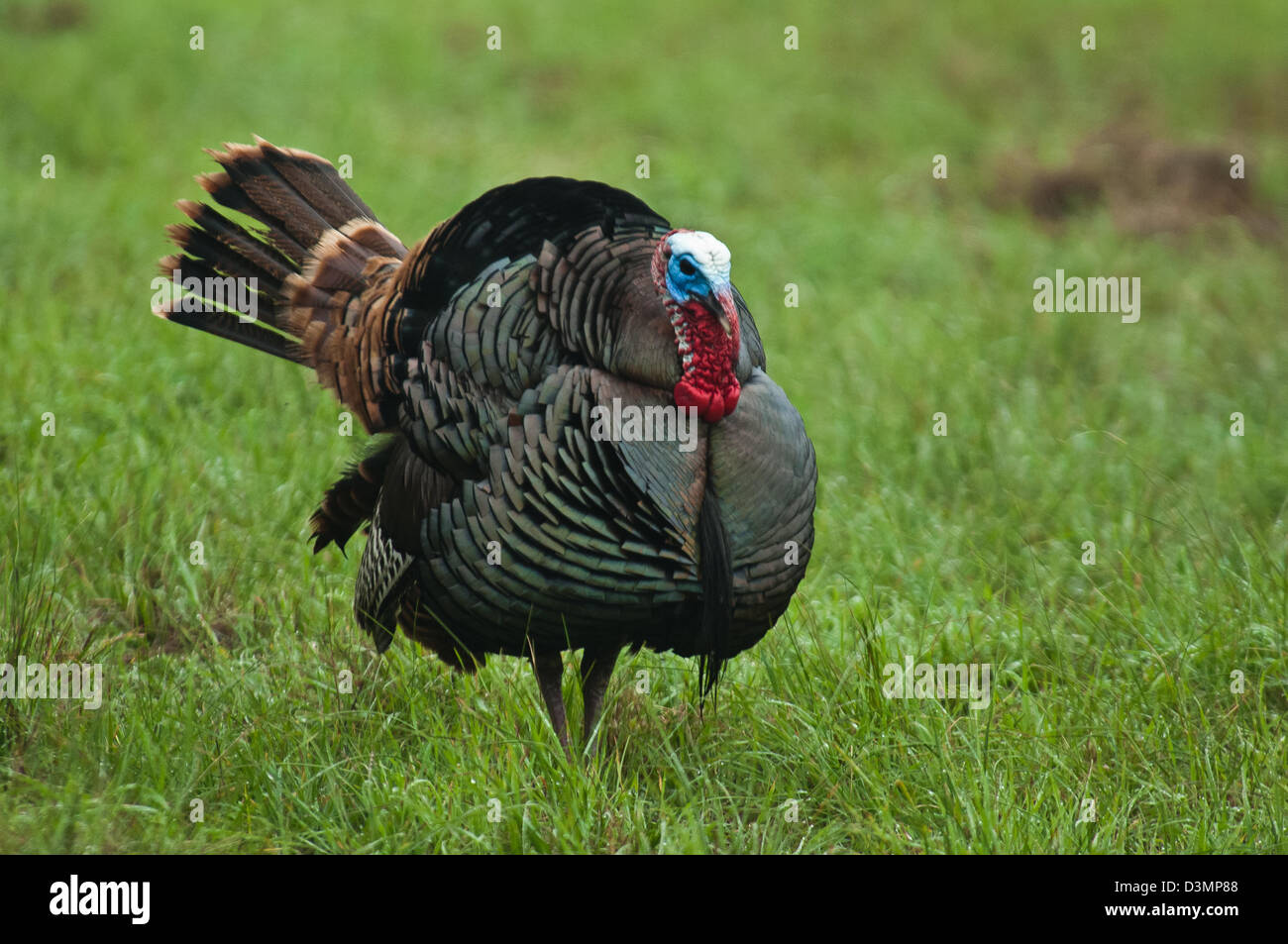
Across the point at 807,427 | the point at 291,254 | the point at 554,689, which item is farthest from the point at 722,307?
the point at 807,427

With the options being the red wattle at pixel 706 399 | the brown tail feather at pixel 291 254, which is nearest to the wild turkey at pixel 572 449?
the red wattle at pixel 706 399

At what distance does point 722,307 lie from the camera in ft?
9.41

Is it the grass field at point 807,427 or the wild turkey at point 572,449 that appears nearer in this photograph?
the wild turkey at point 572,449

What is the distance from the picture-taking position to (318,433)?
4.96m

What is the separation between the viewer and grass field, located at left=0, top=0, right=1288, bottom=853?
314 centimetres

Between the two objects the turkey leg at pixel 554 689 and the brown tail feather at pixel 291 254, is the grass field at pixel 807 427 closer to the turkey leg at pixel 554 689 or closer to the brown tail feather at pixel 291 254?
the turkey leg at pixel 554 689

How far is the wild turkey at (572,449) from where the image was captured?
2.88 m

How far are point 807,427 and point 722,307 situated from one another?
260 centimetres

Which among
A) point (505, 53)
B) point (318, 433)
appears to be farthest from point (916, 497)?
point (505, 53)

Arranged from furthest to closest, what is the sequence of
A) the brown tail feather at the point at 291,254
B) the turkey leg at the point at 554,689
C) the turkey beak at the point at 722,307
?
the brown tail feather at the point at 291,254 < the turkey leg at the point at 554,689 < the turkey beak at the point at 722,307

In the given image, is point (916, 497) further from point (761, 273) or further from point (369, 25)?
point (369, 25)

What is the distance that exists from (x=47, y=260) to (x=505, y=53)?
3886mm

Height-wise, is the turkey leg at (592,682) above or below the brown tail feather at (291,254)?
below
